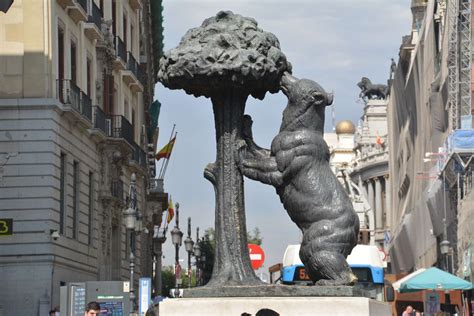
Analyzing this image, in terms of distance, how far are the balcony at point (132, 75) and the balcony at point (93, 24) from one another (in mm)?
5918

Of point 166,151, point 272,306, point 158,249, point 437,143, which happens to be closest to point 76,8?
point 437,143

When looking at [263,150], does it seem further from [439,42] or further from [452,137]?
[439,42]

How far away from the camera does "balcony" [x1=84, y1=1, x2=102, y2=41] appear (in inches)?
1529

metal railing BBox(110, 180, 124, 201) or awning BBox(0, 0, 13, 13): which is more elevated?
awning BBox(0, 0, 13, 13)

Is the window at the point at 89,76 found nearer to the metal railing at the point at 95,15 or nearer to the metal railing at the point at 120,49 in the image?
the metal railing at the point at 95,15

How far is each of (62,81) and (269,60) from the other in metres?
23.2

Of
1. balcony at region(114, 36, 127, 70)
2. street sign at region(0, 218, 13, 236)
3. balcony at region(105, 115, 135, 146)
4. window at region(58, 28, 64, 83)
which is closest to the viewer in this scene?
street sign at region(0, 218, 13, 236)

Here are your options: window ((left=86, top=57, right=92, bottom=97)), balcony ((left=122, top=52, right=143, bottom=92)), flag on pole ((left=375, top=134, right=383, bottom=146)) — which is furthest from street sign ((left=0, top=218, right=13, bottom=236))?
flag on pole ((left=375, top=134, right=383, bottom=146))

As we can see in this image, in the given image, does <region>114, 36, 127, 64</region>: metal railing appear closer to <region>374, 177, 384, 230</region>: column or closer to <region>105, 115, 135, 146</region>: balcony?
<region>105, 115, 135, 146</region>: balcony

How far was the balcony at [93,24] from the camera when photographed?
38.8 metres

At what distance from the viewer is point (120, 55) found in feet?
149

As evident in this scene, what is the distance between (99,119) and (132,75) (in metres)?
8.12

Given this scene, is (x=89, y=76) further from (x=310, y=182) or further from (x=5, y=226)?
(x=310, y=182)

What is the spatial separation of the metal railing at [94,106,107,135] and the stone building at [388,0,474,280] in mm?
10919
